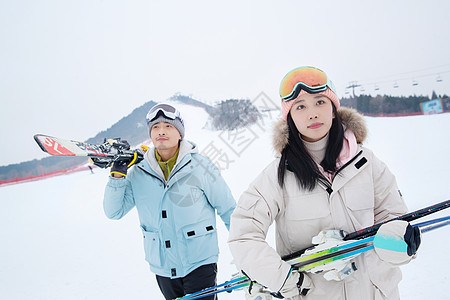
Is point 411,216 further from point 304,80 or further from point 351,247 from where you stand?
point 304,80

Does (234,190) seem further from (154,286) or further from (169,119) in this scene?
(169,119)

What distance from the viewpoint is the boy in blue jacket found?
6.10 ft

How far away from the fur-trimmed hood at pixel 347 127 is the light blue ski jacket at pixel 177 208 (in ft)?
2.78

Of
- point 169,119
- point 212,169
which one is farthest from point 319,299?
point 169,119

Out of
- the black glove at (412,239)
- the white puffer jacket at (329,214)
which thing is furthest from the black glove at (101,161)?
the black glove at (412,239)

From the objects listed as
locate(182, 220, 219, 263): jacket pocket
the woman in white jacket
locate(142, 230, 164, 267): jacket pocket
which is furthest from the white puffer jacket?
locate(142, 230, 164, 267): jacket pocket

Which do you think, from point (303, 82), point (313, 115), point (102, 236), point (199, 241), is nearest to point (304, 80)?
point (303, 82)

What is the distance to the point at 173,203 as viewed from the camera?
1.88m

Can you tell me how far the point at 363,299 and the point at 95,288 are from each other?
3943 millimetres

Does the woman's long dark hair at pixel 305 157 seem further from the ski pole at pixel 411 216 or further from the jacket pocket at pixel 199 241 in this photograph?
the jacket pocket at pixel 199 241

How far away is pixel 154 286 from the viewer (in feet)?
11.9

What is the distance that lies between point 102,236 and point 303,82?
614 cm

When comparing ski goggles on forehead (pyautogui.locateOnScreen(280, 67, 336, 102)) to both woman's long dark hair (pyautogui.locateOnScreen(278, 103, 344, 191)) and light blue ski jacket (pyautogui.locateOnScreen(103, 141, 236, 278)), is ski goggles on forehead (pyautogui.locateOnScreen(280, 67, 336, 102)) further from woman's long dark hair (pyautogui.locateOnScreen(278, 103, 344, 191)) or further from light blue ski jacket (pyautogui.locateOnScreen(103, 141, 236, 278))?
light blue ski jacket (pyautogui.locateOnScreen(103, 141, 236, 278))

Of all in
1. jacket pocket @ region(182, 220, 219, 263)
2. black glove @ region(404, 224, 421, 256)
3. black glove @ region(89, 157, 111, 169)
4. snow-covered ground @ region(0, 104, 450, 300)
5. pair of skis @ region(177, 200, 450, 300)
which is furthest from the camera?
snow-covered ground @ region(0, 104, 450, 300)
